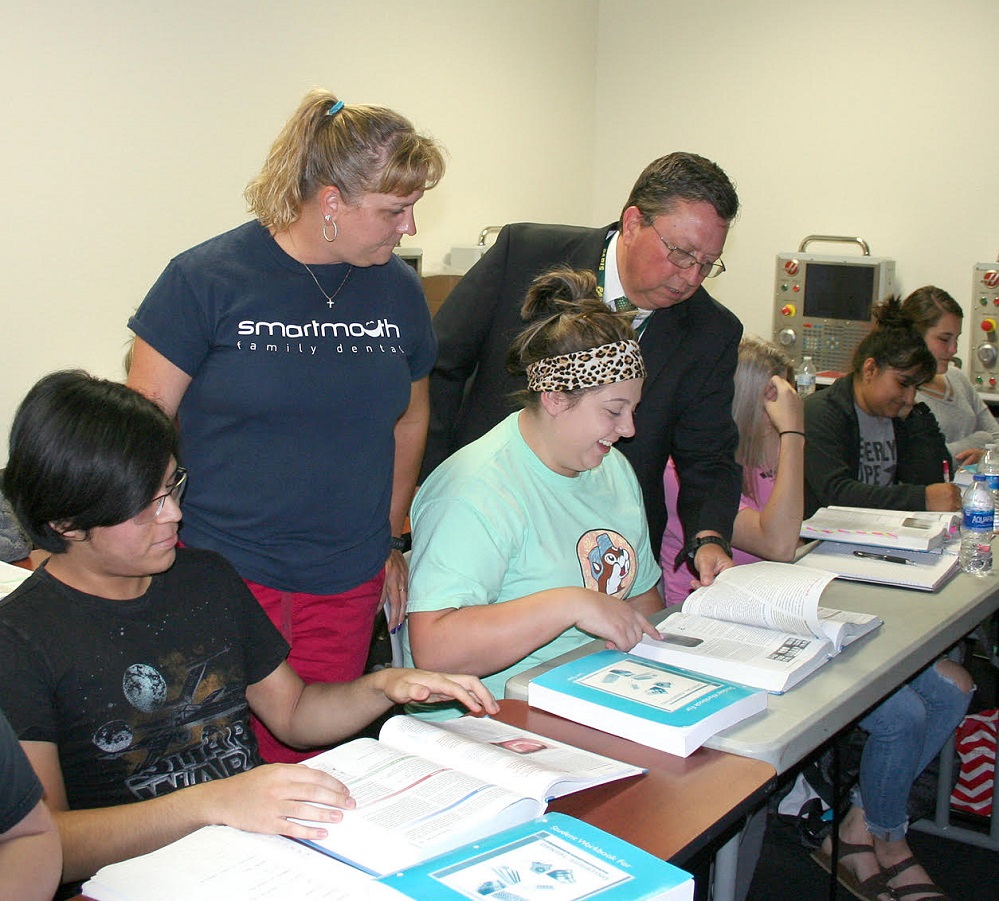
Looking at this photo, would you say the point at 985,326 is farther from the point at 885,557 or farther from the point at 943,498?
the point at 885,557

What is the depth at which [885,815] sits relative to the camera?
2.50 meters

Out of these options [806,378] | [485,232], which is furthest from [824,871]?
[485,232]

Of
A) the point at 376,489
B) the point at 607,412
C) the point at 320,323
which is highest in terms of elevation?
the point at 320,323

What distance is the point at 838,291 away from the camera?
517 cm

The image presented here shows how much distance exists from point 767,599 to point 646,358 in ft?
2.04

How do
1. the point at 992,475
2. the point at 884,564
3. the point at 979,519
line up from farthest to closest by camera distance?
1. the point at 992,475
2. the point at 979,519
3. the point at 884,564

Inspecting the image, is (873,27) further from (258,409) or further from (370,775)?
(370,775)

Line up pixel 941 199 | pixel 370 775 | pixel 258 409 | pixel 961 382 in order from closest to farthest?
pixel 370 775, pixel 258 409, pixel 961 382, pixel 941 199

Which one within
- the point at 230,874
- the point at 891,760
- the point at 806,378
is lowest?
the point at 891,760

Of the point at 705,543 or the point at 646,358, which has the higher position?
the point at 646,358

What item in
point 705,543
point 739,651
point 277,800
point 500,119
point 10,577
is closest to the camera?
point 277,800

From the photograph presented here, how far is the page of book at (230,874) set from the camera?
1.04 metres

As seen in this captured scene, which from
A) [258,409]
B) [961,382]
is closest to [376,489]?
[258,409]

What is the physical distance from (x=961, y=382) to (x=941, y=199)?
127 centimetres
